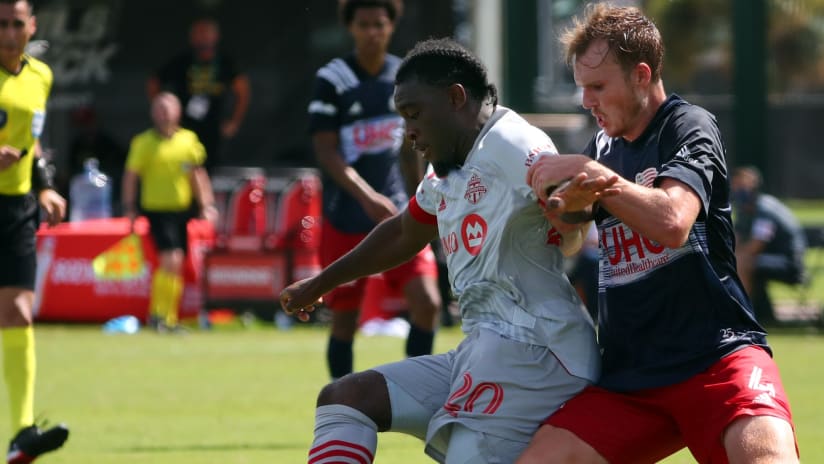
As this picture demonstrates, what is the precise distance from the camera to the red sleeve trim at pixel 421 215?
4.89 m

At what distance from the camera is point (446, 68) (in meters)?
4.50

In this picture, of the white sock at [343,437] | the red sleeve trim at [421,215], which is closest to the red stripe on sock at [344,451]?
the white sock at [343,437]

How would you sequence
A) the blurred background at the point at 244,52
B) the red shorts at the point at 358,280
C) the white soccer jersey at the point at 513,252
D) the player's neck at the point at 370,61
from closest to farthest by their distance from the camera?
the white soccer jersey at the point at 513,252, the red shorts at the point at 358,280, the player's neck at the point at 370,61, the blurred background at the point at 244,52

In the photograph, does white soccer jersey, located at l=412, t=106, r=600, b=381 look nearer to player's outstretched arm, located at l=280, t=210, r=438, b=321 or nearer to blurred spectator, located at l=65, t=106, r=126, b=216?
player's outstretched arm, located at l=280, t=210, r=438, b=321

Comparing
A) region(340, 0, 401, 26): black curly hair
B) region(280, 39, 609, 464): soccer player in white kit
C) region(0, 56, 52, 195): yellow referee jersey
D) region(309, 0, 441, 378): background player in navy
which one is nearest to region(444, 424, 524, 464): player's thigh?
region(280, 39, 609, 464): soccer player in white kit

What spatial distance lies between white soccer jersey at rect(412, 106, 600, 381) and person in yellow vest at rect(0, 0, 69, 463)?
10.9ft

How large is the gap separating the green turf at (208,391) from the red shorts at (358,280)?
0.79 m

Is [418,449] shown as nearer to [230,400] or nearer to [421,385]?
[230,400]

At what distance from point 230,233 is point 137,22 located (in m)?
4.57

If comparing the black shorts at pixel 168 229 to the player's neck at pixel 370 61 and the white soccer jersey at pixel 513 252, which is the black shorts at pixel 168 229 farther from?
the white soccer jersey at pixel 513 252

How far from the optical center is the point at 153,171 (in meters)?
14.8

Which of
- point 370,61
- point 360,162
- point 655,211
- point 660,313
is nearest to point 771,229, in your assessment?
point 360,162

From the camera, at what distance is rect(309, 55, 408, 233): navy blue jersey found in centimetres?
831

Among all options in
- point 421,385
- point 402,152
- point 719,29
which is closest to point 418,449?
point 402,152
